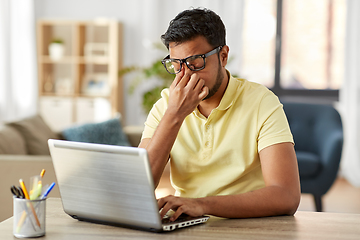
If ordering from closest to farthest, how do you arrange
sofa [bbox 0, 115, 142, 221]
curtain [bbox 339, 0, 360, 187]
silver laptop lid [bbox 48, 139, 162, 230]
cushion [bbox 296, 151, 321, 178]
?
silver laptop lid [bbox 48, 139, 162, 230]
sofa [bbox 0, 115, 142, 221]
cushion [bbox 296, 151, 321, 178]
curtain [bbox 339, 0, 360, 187]

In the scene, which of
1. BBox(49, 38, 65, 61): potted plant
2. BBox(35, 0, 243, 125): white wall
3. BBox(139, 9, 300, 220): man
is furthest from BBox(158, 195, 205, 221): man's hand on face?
BBox(49, 38, 65, 61): potted plant

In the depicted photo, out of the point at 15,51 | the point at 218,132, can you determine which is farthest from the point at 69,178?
the point at 15,51

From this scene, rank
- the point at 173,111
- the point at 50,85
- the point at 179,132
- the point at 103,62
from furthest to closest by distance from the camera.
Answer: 1. the point at 50,85
2. the point at 103,62
3. the point at 179,132
4. the point at 173,111

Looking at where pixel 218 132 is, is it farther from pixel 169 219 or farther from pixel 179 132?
pixel 169 219

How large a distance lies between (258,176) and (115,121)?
2.33 meters

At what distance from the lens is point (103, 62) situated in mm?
4992

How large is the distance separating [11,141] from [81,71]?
2809 millimetres

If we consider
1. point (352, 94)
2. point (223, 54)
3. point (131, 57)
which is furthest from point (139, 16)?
point (223, 54)

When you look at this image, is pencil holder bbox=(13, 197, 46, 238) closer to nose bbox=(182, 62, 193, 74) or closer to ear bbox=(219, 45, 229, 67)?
nose bbox=(182, 62, 193, 74)

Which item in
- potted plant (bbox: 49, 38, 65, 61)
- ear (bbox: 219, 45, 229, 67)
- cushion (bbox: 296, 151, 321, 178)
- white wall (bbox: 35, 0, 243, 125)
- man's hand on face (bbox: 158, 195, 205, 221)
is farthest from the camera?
potted plant (bbox: 49, 38, 65, 61)

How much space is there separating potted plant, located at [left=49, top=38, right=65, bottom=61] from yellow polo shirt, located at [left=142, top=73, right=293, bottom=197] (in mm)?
4001

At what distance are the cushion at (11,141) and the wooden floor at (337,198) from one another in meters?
1.42

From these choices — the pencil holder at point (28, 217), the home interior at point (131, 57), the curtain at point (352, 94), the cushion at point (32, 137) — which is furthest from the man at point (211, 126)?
the curtain at point (352, 94)

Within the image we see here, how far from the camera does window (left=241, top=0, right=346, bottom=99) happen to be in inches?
195
